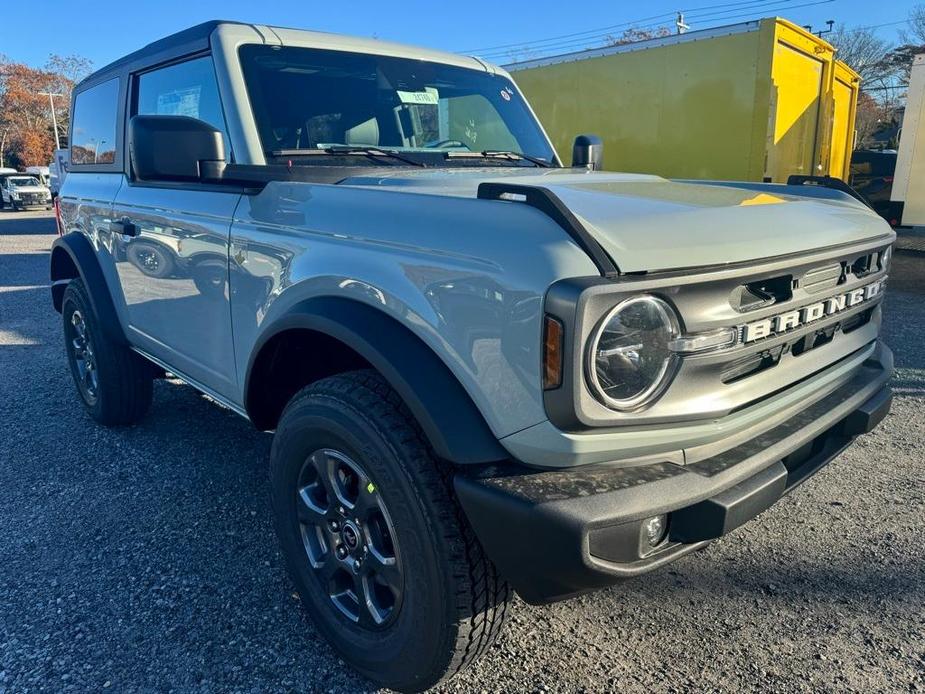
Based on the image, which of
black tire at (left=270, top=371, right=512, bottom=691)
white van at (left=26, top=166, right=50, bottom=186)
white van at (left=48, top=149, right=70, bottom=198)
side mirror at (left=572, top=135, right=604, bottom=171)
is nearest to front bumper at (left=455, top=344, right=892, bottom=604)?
black tire at (left=270, top=371, right=512, bottom=691)

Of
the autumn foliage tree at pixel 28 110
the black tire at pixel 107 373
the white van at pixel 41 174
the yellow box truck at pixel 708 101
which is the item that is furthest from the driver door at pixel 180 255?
the autumn foliage tree at pixel 28 110

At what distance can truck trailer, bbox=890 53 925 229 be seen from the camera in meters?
9.14

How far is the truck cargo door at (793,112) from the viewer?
8.11 meters

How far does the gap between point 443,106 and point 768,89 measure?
5.97 meters

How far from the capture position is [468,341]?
174 centimetres

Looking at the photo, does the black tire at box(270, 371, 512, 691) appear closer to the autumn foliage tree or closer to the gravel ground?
the gravel ground

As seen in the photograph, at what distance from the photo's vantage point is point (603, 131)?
959cm

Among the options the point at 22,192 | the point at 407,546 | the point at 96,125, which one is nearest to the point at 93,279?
the point at 96,125

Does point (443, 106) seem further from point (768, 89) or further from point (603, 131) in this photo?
point (603, 131)

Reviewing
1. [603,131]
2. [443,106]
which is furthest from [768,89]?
[443,106]

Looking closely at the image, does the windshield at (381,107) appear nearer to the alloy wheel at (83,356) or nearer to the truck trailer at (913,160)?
the alloy wheel at (83,356)

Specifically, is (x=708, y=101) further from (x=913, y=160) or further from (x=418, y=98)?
(x=418, y=98)

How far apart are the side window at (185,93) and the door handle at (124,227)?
570mm

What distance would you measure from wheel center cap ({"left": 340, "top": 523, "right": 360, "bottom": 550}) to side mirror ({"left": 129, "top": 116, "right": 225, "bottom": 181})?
56.3 inches
